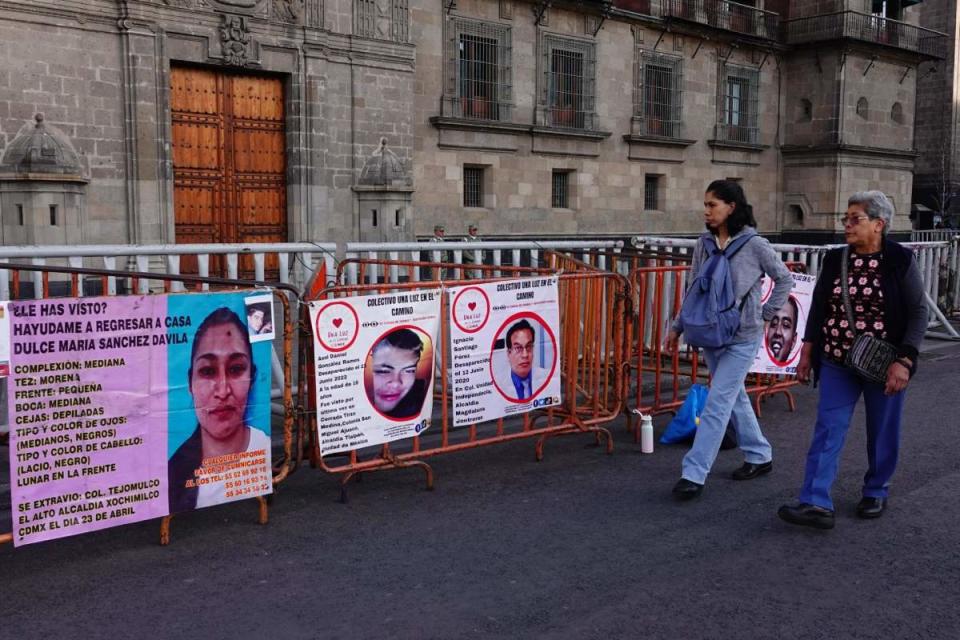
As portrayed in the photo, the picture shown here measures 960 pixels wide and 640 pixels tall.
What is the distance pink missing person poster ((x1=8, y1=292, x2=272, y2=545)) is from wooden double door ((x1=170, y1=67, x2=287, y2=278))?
1265 cm

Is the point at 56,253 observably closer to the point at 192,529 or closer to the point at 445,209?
the point at 192,529

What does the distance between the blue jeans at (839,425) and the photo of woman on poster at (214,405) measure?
326 cm

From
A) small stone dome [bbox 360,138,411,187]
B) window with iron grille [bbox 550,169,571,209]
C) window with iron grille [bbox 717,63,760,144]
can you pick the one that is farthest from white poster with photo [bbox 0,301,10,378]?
window with iron grille [bbox 717,63,760,144]

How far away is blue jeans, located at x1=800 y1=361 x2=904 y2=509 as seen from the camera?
5641 mm

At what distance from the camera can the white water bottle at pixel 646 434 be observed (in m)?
7.52

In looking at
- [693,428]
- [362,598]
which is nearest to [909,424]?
[693,428]

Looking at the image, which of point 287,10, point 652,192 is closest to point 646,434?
point 287,10

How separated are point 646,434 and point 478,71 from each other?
57.5 feet

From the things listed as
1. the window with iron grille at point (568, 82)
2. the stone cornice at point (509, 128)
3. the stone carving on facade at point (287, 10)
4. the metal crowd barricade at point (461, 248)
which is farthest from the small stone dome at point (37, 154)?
the window with iron grille at point (568, 82)

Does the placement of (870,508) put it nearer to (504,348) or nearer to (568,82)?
(504,348)

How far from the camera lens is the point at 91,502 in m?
4.99

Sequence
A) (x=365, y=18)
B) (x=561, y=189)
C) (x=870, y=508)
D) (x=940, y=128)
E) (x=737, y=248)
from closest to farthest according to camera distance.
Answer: (x=870, y=508) → (x=737, y=248) → (x=365, y=18) → (x=561, y=189) → (x=940, y=128)

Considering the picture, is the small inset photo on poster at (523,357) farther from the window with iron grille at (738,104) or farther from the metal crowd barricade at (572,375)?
the window with iron grille at (738,104)

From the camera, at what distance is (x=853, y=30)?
32.1 meters
